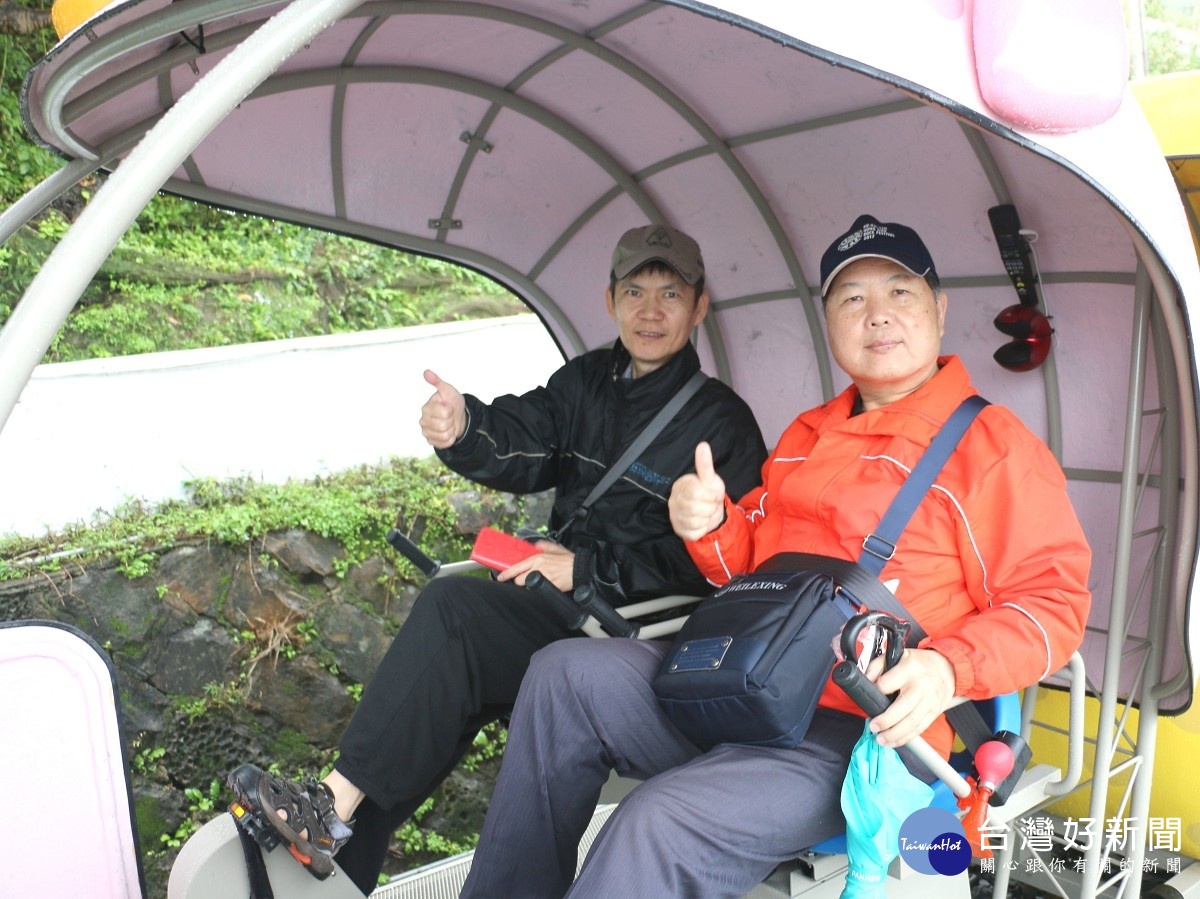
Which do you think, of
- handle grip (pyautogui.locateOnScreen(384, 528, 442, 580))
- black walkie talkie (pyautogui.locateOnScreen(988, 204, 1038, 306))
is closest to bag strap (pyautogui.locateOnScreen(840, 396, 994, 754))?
black walkie talkie (pyautogui.locateOnScreen(988, 204, 1038, 306))

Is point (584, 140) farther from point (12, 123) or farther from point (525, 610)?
point (12, 123)

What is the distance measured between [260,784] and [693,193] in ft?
7.34

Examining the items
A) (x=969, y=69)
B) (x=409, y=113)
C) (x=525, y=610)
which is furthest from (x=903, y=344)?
(x=409, y=113)

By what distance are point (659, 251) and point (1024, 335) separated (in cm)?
100

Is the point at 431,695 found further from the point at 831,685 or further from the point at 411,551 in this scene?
the point at 831,685

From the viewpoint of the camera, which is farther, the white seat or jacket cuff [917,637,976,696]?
the white seat

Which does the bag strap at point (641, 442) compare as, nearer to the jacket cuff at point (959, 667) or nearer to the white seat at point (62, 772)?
the jacket cuff at point (959, 667)

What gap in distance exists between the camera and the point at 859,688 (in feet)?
5.69

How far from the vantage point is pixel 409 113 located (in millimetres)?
3215

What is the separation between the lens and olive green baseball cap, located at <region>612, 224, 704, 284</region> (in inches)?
116

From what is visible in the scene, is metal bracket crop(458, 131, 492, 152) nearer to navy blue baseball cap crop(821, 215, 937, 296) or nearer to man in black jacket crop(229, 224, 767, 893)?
man in black jacket crop(229, 224, 767, 893)

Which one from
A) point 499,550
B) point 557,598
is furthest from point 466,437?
point 557,598

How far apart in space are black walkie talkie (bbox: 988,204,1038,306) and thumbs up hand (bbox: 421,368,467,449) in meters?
1.49

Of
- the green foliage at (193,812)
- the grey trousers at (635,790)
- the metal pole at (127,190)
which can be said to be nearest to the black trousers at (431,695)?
the grey trousers at (635,790)
